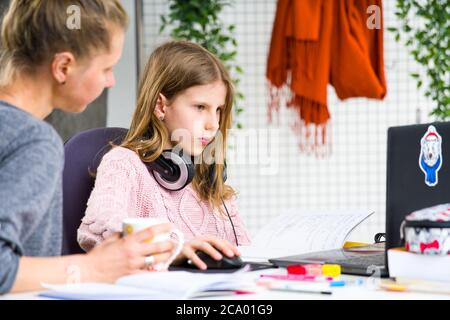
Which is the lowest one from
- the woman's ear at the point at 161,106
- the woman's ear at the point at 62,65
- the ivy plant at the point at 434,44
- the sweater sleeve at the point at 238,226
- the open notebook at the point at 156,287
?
the sweater sleeve at the point at 238,226

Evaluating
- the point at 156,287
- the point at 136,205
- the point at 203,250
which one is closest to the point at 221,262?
the point at 203,250

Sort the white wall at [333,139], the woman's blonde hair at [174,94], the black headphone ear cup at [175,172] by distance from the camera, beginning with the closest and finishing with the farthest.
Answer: the black headphone ear cup at [175,172] < the woman's blonde hair at [174,94] < the white wall at [333,139]

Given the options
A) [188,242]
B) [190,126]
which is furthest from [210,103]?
[188,242]

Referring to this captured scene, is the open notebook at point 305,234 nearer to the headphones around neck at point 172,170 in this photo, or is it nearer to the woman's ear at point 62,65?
the headphones around neck at point 172,170

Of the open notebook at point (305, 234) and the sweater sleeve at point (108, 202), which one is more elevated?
the sweater sleeve at point (108, 202)

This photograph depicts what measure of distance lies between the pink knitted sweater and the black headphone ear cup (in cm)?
3

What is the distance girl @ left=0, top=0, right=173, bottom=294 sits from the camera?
40.7 inches

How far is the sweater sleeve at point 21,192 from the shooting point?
1.00m

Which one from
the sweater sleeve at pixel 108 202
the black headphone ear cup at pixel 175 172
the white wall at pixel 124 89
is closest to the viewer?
the sweater sleeve at pixel 108 202

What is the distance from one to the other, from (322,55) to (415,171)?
1.94 meters

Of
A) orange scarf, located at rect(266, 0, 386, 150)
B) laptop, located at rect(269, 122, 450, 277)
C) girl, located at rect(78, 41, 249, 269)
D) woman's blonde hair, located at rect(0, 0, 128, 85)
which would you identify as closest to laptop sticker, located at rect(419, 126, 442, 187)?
laptop, located at rect(269, 122, 450, 277)

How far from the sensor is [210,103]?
1895 millimetres

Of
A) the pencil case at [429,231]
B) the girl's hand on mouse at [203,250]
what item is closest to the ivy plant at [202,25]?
the girl's hand on mouse at [203,250]

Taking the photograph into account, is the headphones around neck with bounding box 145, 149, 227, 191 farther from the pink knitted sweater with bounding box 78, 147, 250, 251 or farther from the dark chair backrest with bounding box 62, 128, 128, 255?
the dark chair backrest with bounding box 62, 128, 128, 255
